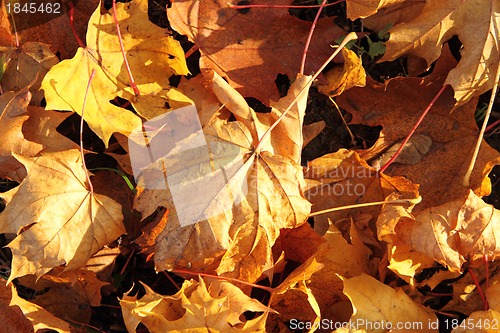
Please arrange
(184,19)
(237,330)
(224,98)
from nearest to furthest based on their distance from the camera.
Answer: (237,330) → (224,98) → (184,19)

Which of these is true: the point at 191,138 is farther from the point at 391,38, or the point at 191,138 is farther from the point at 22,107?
the point at 391,38

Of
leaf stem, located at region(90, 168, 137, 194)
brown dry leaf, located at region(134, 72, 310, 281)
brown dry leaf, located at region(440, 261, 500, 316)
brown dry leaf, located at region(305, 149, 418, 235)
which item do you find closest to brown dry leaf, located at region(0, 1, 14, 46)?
leaf stem, located at region(90, 168, 137, 194)

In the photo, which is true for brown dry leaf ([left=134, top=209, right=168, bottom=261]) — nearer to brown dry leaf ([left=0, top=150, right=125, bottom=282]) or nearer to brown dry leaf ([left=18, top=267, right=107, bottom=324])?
brown dry leaf ([left=0, top=150, right=125, bottom=282])

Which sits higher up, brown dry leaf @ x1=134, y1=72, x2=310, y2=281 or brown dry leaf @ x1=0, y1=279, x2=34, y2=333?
brown dry leaf @ x1=134, y1=72, x2=310, y2=281

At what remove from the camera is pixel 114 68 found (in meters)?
1.56

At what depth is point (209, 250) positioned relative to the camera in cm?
141

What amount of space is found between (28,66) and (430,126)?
1.15 m

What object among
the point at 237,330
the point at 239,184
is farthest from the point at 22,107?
the point at 237,330

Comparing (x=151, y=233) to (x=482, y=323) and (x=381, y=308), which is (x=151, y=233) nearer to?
(x=381, y=308)

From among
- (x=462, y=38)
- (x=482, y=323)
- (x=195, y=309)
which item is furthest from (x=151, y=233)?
(x=462, y=38)

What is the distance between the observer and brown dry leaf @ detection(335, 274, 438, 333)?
143cm

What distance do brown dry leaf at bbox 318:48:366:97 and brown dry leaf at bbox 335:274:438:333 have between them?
0.52 meters

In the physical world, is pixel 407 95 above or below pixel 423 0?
below

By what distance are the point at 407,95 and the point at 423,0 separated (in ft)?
0.88
